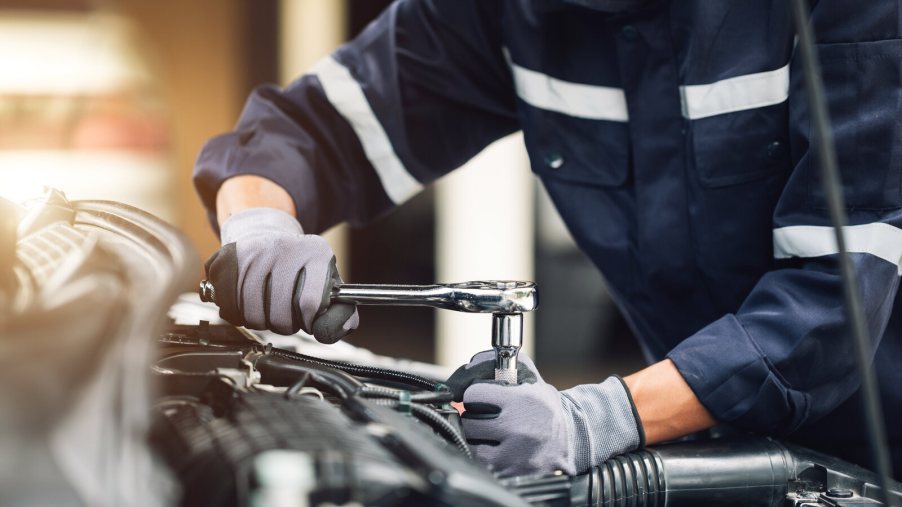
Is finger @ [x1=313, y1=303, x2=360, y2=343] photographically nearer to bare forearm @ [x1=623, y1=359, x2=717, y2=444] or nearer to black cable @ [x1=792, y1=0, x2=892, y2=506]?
bare forearm @ [x1=623, y1=359, x2=717, y2=444]

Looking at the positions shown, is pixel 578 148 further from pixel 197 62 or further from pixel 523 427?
pixel 197 62

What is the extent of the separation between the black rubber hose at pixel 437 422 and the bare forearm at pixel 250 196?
565 millimetres

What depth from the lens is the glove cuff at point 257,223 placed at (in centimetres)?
111

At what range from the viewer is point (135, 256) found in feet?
2.07

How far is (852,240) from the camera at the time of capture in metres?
0.96

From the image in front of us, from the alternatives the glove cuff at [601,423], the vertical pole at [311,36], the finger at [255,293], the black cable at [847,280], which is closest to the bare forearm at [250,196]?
the finger at [255,293]

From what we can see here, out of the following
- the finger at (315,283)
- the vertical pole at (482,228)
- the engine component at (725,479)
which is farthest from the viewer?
the vertical pole at (482,228)

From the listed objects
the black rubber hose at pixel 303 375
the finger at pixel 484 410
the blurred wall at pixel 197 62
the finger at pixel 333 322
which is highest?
the blurred wall at pixel 197 62

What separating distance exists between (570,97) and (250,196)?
0.43m

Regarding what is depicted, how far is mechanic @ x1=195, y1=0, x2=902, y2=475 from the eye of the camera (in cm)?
92

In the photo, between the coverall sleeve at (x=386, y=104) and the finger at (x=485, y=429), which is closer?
the finger at (x=485, y=429)

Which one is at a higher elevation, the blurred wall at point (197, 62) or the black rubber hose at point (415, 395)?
the blurred wall at point (197, 62)

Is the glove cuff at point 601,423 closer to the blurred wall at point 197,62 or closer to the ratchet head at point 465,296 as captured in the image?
the ratchet head at point 465,296

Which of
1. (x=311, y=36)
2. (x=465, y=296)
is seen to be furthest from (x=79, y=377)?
(x=311, y=36)
